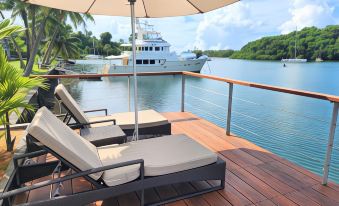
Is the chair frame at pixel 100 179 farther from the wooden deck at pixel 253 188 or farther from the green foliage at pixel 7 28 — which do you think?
the green foliage at pixel 7 28

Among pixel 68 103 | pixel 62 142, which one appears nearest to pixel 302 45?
pixel 68 103

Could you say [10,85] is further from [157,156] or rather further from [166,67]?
[166,67]

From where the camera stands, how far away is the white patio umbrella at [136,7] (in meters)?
2.76

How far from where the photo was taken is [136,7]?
11.0 feet

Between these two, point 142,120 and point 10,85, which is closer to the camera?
point 10,85

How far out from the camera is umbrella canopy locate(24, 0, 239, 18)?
2773 mm

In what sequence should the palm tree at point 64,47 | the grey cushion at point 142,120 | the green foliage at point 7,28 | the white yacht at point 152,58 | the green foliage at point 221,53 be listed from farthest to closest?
1. the green foliage at point 221,53
2. the palm tree at point 64,47
3. the white yacht at point 152,58
4. the grey cushion at point 142,120
5. the green foliage at point 7,28

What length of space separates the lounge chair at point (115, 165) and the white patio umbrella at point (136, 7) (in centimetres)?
Result: 73

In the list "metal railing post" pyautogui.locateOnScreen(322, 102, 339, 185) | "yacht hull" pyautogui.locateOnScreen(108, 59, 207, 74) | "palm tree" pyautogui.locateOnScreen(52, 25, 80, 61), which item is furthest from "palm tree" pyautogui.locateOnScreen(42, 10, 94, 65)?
"metal railing post" pyautogui.locateOnScreen(322, 102, 339, 185)

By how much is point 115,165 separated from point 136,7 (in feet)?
7.61

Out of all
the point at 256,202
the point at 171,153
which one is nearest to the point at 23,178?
the point at 171,153

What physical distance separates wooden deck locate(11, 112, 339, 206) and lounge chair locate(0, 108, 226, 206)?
0.45 ft

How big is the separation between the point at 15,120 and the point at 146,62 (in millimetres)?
20604

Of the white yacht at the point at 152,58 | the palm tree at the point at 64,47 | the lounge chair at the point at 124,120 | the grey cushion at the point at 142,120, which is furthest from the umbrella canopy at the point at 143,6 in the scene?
the palm tree at the point at 64,47
